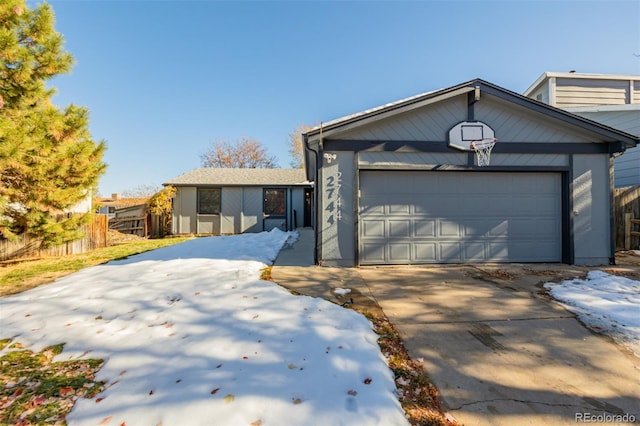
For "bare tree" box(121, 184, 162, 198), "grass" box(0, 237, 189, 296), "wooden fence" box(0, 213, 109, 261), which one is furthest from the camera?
"bare tree" box(121, 184, 162, 198)

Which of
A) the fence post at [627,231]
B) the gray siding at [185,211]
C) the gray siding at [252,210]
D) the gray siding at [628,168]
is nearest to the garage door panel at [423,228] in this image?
the fence post at [627,231]

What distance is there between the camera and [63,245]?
8.12 m

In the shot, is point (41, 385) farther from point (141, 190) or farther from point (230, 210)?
point (141, 190)

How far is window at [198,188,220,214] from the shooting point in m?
13.9

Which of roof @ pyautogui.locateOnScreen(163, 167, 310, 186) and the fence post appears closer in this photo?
the fence post

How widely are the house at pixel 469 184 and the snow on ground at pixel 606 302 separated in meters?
1.59

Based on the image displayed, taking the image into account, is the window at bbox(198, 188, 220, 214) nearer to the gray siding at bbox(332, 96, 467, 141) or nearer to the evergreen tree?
the evergreen tree

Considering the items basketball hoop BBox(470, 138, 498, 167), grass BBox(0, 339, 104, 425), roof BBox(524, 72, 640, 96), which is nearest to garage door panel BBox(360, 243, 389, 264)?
basketball hoop BBox(470, 138, 498, 167)

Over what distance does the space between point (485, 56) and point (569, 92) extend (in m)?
5.98

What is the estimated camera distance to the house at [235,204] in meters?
13.7

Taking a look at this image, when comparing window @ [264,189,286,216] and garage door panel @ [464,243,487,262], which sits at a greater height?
window @ [264,189,286,216]

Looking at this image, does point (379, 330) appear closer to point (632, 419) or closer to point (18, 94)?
point (632, 419)

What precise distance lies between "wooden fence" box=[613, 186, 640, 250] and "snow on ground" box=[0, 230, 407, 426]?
10031 millimetres

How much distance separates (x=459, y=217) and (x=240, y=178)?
11.5 metres
